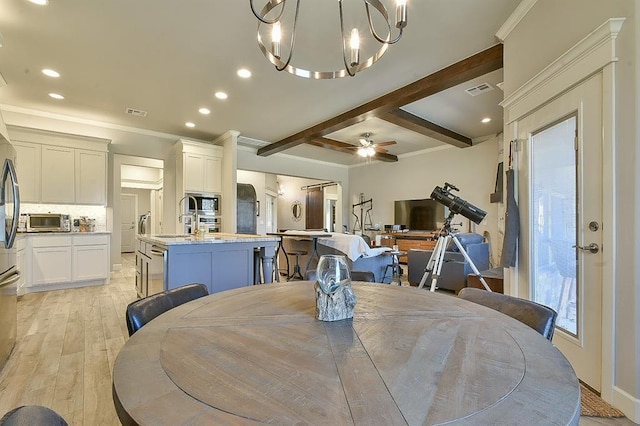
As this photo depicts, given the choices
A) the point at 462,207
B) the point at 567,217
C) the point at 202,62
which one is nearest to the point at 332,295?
the point at 567,217

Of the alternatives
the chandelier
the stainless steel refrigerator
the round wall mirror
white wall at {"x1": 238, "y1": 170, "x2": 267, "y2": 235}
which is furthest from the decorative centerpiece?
the round wall mirror

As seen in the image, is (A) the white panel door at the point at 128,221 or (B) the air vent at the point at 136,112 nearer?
(B) the air vent at the point at 136,112

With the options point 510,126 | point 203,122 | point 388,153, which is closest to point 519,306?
point 510,126

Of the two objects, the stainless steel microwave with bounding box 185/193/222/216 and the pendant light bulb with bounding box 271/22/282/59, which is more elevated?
the pendant light bulb with bounding box 271/22/282/59

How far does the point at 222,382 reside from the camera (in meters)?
0.65

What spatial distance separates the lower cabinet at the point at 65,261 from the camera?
14.2ft

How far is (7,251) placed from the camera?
229 centimetres

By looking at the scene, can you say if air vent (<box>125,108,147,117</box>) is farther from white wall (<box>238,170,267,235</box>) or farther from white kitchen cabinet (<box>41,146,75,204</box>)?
white wall (<box>238,170,267,235</box>)

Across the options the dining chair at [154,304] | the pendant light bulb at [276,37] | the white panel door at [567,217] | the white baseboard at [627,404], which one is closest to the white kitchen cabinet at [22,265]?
the dining chair at [154,304]

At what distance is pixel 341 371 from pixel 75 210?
608cm

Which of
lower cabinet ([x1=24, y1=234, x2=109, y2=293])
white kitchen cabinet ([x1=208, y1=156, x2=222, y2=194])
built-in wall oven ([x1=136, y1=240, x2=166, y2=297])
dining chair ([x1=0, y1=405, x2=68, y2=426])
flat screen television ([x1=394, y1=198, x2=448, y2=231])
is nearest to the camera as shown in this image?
dining chair ([x1=0, y1=405, x2=68, y2=426])

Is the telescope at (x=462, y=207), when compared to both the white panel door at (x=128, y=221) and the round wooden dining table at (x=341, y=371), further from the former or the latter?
the white panel door at (x=128, y=221)

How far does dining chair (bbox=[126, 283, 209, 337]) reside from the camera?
117 cm

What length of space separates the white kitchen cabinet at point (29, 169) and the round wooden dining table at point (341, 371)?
5.08 metres
